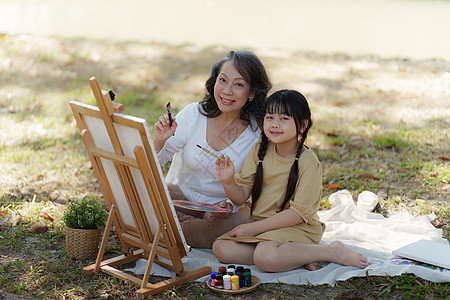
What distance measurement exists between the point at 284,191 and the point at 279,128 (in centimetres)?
38

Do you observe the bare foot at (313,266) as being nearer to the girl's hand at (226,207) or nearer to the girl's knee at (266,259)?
the girl's knee at (266,259)

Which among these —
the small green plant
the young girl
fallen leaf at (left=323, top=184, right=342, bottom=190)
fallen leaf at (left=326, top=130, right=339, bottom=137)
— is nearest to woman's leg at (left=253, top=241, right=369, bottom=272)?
the young girl

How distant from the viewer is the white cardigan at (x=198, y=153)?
12.7 ft

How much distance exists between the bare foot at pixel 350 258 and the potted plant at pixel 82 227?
56.2 inches

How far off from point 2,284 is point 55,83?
459 cm

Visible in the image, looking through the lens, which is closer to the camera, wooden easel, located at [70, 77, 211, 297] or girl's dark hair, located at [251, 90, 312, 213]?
wooden easel, located at [70, 77, 211, 297]

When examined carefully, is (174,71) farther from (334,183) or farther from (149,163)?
(149,163)

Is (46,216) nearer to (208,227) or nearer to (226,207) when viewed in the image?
(208,227)

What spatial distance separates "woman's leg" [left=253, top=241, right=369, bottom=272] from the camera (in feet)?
10.8

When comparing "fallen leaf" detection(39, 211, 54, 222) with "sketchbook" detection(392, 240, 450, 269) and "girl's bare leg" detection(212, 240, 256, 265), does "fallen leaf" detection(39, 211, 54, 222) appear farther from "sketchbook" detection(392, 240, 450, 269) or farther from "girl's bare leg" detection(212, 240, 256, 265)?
"sketchbook" detection(392, 240, 450, 269)

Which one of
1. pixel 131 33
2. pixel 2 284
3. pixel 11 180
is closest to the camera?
pixel 2 284

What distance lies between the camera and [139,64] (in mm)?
7906

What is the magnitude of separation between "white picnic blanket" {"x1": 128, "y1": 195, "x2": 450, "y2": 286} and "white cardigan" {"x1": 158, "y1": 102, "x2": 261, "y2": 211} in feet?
1.32

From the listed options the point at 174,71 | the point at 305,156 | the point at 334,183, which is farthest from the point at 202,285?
the point at 174,71
